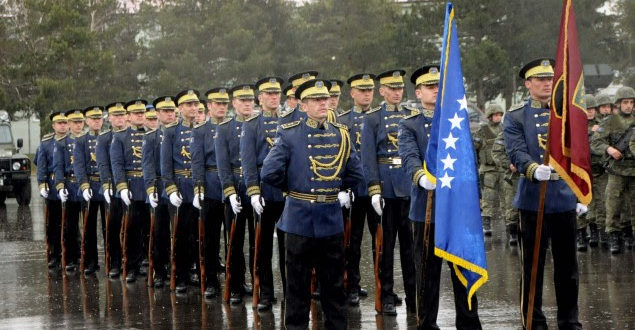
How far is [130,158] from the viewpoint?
47.2 feet

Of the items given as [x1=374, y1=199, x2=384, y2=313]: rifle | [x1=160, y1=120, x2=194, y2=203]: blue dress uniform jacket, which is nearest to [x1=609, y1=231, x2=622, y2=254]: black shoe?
[x1=374, y1=199, x2=384, y2=313]: rifle

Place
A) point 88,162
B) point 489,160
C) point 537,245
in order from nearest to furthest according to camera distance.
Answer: point 537,245, point 88,162, point 489,160

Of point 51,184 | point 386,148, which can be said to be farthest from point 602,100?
point 51,184

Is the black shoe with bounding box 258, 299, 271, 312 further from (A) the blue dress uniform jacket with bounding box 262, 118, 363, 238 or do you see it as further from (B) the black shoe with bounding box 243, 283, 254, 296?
(A) the blue dress uniform jacket with bounding box 262, 118, 363, 238

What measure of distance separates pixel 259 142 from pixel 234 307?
167cm

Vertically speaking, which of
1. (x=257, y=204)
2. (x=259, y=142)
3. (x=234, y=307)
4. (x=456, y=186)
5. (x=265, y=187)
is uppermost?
(x=259, y=142)

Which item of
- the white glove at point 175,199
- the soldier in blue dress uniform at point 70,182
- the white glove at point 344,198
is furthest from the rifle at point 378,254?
the soldier in blue dress uniform at point 70,182

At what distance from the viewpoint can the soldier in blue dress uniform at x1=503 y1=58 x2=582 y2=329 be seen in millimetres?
9172

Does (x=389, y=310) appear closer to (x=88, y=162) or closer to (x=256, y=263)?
(x=256, y=263)

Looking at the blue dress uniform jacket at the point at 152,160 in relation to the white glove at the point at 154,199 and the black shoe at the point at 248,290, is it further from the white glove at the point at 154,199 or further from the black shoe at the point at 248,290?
the black shoe at the point at 248,290

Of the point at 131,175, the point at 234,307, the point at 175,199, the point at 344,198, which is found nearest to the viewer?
the point at 344,198

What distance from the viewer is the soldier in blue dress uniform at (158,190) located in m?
13.6

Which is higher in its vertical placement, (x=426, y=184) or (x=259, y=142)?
(x=259, y=142)

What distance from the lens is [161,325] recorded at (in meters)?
10.9
